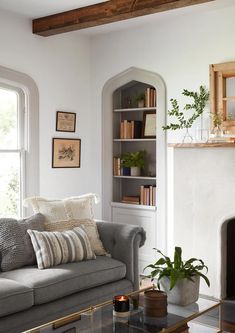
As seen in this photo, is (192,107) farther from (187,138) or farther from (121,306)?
(121,306)

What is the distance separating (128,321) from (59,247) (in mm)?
1057

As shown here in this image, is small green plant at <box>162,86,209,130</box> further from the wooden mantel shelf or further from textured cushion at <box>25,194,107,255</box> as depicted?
textured cushion at <box>25,194,107,255</box>

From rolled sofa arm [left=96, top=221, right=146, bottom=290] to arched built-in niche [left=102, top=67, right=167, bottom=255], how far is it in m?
1.23

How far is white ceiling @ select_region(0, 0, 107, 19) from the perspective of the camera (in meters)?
4.59

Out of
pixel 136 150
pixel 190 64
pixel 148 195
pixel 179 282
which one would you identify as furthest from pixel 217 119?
pixel 179 282

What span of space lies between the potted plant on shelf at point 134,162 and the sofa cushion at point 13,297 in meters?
2.80

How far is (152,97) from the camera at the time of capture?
564cm

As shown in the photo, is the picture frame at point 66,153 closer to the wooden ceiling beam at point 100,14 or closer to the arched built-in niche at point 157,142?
the arched built-in niche at point 157,142

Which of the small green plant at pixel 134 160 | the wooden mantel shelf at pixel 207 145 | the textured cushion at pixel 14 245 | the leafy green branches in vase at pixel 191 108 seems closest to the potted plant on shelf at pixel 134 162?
the small green plant at pixel 134 160

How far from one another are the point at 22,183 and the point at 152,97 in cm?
188

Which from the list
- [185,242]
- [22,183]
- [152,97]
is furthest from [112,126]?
[185,242]

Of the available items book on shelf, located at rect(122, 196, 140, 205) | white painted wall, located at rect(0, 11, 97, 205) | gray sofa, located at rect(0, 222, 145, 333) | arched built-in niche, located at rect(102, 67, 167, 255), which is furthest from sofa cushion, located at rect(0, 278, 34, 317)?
book on shelf, located at rect(122, 196, 140, 205)

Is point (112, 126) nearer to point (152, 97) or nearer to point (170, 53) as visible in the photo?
point (152, 97)

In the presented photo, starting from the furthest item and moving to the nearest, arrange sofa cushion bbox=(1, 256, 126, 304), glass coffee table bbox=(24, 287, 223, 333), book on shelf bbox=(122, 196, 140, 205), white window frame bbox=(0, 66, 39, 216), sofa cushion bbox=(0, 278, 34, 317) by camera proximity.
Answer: book on shelf bbox=(122, 196, 140, 205) < white window frame bbox=(0, 66, 39, 216) < sofa cushion bbox=(1, 256, 126, 304) < sofa cushion bbox=(0, 278, 34, 317) < glass coffee table bbox=(24, 287, 223, 333)
